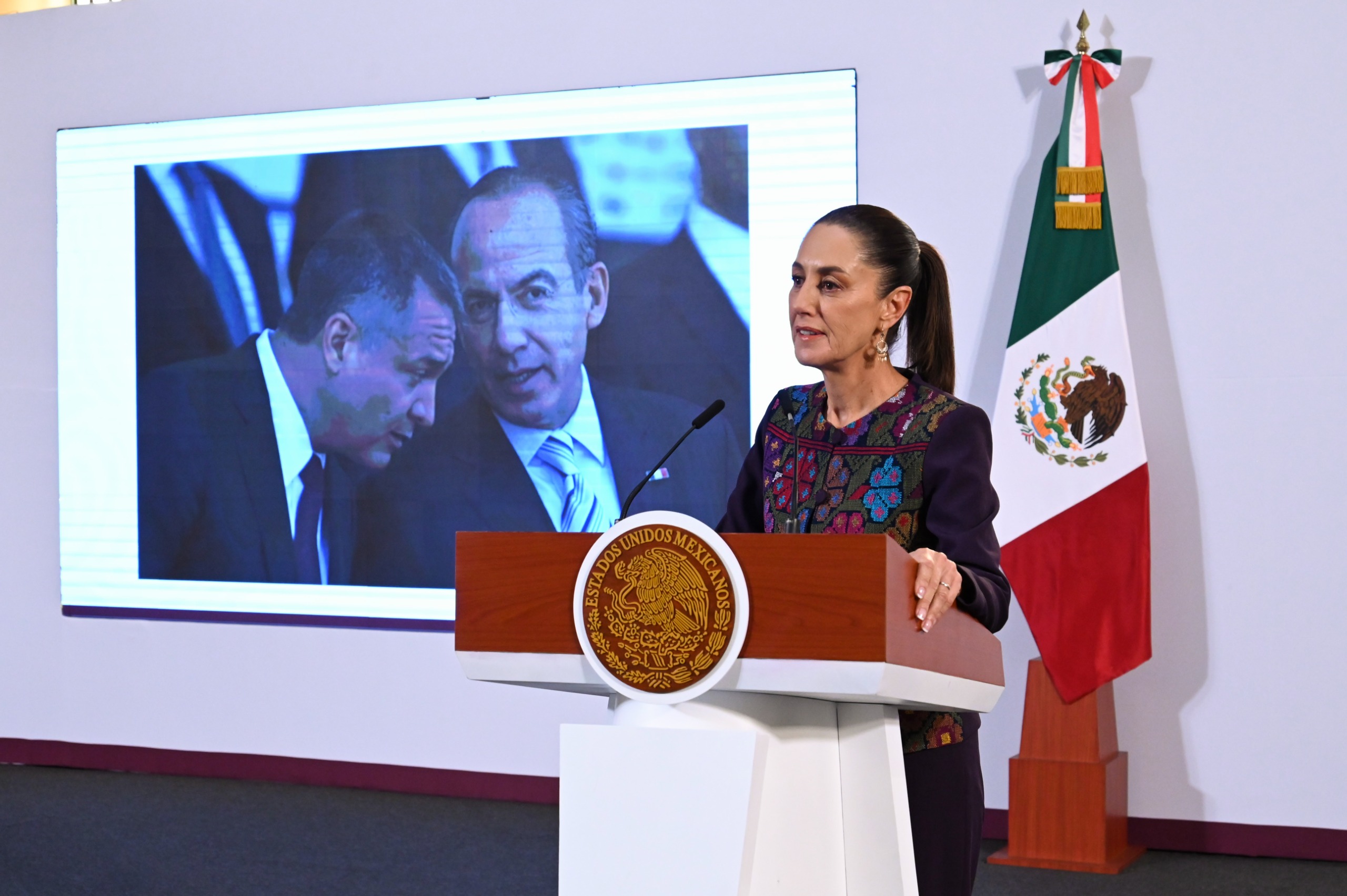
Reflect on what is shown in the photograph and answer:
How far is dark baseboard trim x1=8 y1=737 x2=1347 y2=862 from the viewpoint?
3998 millimetres

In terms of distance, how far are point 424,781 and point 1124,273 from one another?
122 inches

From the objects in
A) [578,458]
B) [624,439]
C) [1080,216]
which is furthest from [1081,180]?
[578,458]

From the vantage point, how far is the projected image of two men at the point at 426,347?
15.0ft

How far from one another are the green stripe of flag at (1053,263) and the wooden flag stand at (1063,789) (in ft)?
3.53

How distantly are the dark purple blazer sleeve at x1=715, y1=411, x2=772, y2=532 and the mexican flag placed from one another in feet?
7.29

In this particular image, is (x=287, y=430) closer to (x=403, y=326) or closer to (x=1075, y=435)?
(x=403, y=326)

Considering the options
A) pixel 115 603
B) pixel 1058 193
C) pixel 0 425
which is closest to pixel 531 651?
pixel 1058 193

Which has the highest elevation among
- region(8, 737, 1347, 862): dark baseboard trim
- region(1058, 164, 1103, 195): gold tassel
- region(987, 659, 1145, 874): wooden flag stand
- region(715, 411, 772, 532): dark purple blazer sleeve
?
region(1058, 164, 1103, 195): gold tassel

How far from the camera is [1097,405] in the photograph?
3914 mm

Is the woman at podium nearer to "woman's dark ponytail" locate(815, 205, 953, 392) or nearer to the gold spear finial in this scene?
"woman's dark ponytail" locate(815, 205, 953, 392)

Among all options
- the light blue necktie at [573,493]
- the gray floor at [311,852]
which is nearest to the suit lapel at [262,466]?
the gray floor at [311,852]

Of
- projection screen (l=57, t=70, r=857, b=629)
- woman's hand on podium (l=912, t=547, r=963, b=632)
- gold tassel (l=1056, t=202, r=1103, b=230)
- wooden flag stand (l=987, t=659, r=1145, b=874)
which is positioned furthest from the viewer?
projection screen (l=57, t=70, r=857, b=629)

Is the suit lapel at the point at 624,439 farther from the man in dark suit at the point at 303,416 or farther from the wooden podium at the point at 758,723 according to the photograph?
the wooden podium at the point at 758,723

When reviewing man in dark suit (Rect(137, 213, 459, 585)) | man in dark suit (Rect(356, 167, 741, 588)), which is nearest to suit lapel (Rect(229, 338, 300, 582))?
man in dark suit (Rect(137, 213, 459, 585))
